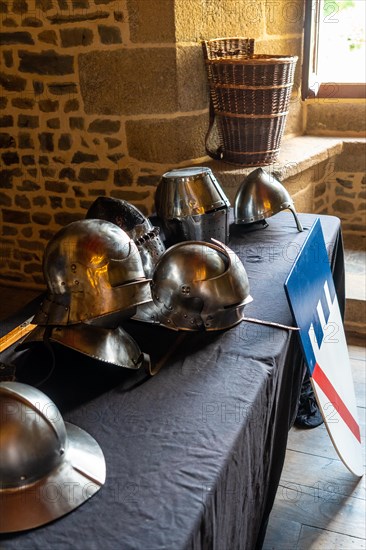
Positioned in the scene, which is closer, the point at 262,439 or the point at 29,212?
the point at 262,439

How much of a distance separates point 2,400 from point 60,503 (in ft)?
0.64

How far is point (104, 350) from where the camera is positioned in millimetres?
1228

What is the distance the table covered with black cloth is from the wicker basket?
119 centimetres

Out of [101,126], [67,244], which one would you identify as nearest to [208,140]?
[101,126]

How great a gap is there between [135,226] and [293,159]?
5.11 feet

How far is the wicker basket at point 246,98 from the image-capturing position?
2.44m

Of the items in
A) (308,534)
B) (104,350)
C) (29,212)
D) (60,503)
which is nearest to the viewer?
(60,503)

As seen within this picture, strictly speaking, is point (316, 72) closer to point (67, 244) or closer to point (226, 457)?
point (67, 244)

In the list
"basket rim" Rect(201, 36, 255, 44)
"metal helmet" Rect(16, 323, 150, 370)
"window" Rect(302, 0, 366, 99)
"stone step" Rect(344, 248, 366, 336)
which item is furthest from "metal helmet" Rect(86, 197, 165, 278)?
"window" Rect(302, 0, 366, 99)

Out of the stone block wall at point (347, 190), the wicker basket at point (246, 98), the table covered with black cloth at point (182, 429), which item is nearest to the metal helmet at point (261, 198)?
the table covered with black cloth at point (182, 429)

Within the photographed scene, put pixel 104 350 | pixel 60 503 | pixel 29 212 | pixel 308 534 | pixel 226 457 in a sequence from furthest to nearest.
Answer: pixel 29 212, pixel 308 534, pixel 104 350, pixel 226 457, pixel 60 503

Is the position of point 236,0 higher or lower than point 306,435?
higher

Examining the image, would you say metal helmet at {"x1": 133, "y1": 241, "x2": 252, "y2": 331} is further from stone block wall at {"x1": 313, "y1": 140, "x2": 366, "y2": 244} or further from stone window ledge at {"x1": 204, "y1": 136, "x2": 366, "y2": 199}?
stone block wall at {"x1": 313, "y1": 140, "x2": 366, "y2": 244}

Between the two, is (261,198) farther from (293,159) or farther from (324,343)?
(293,159)
